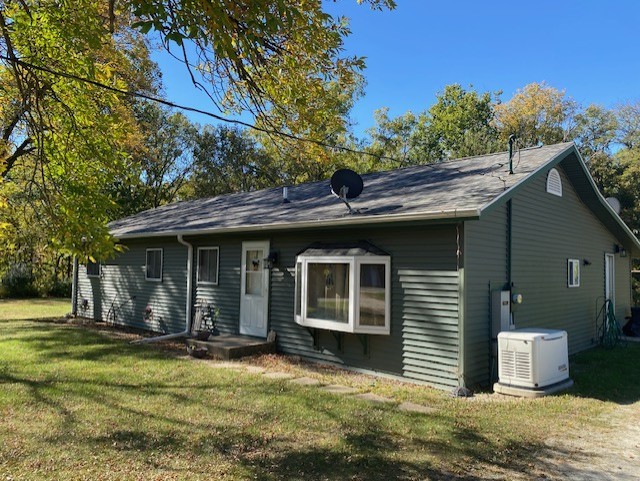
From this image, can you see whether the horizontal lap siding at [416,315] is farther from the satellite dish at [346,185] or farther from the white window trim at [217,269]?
the white window trim at [217,269]

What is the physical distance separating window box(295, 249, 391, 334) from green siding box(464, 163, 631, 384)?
4.26 ft

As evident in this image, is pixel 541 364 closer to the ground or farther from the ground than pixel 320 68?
closer to the ground

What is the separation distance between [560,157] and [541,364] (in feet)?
13.9

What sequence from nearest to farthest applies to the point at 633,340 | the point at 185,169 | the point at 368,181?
1. the point at 368,181
2. the point at 633,340
3. the point at 185,169

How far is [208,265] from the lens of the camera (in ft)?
35.4

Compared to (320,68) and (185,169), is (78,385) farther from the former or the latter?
(185,169)

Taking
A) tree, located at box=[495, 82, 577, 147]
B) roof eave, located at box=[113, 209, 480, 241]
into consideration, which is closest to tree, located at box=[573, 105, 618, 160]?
tree, located at box=[495, 82, 577, 147]

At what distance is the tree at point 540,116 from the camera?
87.6ft

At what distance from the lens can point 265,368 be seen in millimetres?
7812

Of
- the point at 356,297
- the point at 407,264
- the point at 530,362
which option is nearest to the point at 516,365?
the point at 530,362

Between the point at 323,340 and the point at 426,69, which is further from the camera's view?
the point at 426,69

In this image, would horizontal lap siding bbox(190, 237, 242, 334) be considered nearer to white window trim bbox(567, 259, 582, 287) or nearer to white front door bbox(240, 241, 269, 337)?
white front door bbox(240, 241, 269, 337)

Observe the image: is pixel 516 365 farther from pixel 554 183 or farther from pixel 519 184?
pixel 554 183

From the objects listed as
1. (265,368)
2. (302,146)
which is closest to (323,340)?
(265,368)
